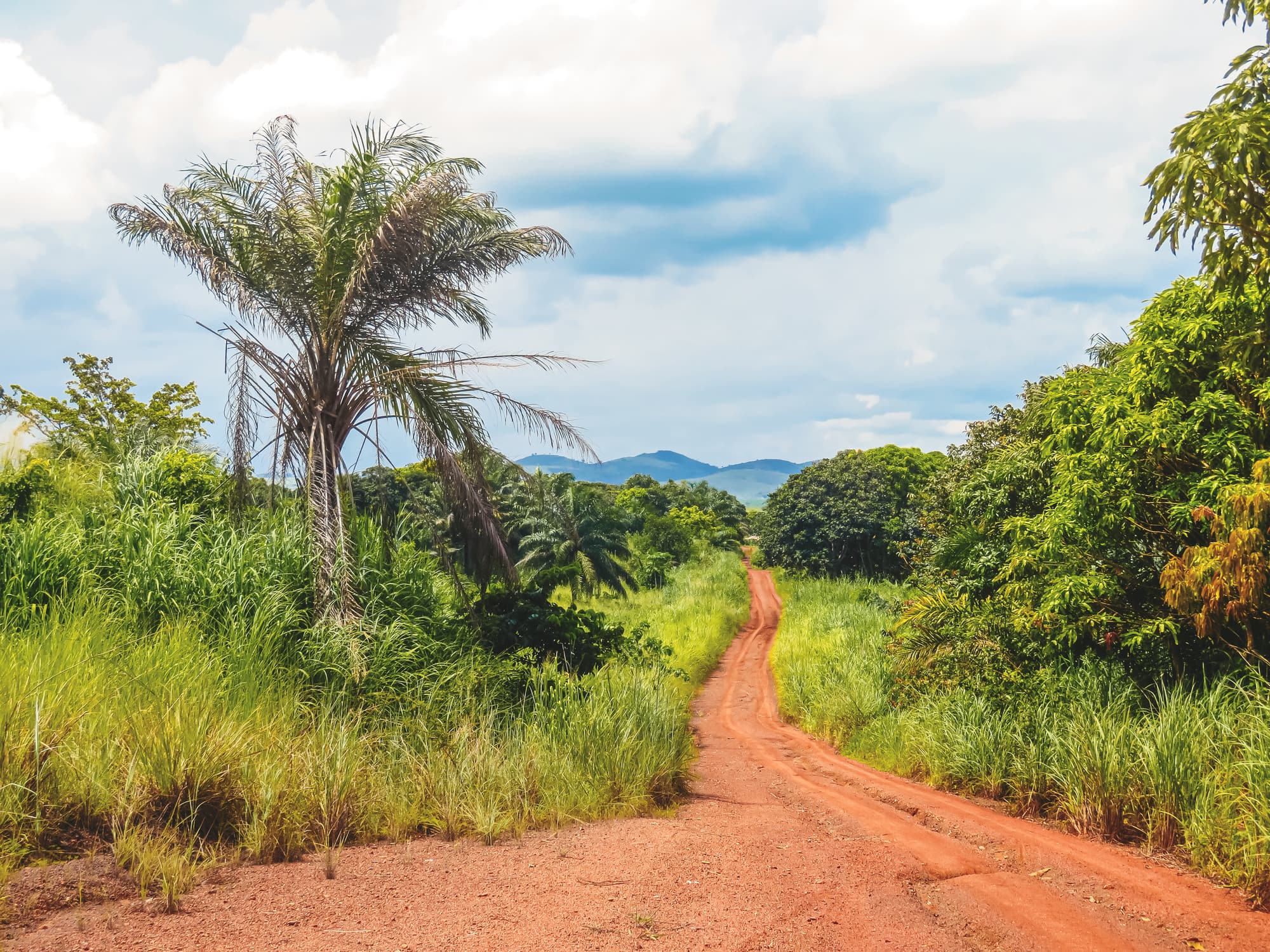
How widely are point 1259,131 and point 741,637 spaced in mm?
21926

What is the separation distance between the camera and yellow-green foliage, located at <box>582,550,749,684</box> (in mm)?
20031

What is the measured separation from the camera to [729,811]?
6.69 metres

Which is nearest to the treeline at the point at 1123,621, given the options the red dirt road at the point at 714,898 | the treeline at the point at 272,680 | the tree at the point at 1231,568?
the tree at the point at 1231,568

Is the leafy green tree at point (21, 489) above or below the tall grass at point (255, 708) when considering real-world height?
above

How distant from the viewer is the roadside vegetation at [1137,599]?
538 cm

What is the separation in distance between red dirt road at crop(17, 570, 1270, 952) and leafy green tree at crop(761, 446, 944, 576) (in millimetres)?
30072

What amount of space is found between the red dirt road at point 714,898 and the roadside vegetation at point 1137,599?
0.59 meters

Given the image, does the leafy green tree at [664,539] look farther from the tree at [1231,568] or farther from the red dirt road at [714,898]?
the red dirt road at [714,898]

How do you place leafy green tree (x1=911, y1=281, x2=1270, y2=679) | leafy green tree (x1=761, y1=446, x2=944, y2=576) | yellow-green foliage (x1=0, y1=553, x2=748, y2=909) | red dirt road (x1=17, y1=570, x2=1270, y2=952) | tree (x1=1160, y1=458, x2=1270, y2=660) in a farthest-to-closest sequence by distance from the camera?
leafy green tree (x1=761, y1=446, x2=944, y2=576) < leafy green tree (x1=911, y1=281, x2=1270, y2=679) < tree (x1=1160, y1=458, x2=1270, y2=660) < yellow-green foliage (x1=0, y1=553, x2=748, y2=909) < red dirt road (x1=17, y1=570, x2=1270, y2=952)

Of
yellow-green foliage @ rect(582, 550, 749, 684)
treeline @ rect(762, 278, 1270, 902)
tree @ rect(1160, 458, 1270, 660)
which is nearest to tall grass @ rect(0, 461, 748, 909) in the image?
treeline @ rect(762, 278, 1270, 902)

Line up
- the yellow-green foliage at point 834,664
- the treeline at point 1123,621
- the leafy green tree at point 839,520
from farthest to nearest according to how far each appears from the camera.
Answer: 1. the leafy green tree at point 839,520
2. the yellow-green foliage at point 834,664
3. the treeline at point 1123,621

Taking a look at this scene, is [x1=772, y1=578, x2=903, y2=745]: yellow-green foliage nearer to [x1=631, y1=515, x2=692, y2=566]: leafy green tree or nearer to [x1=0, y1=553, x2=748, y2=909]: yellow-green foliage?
[x1=0, y1=553, x2=748, y2=909]: yellow-green foliage

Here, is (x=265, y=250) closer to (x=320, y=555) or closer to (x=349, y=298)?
(x=349, y=298)

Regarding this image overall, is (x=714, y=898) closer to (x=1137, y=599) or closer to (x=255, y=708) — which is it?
(x=255, y=708)
